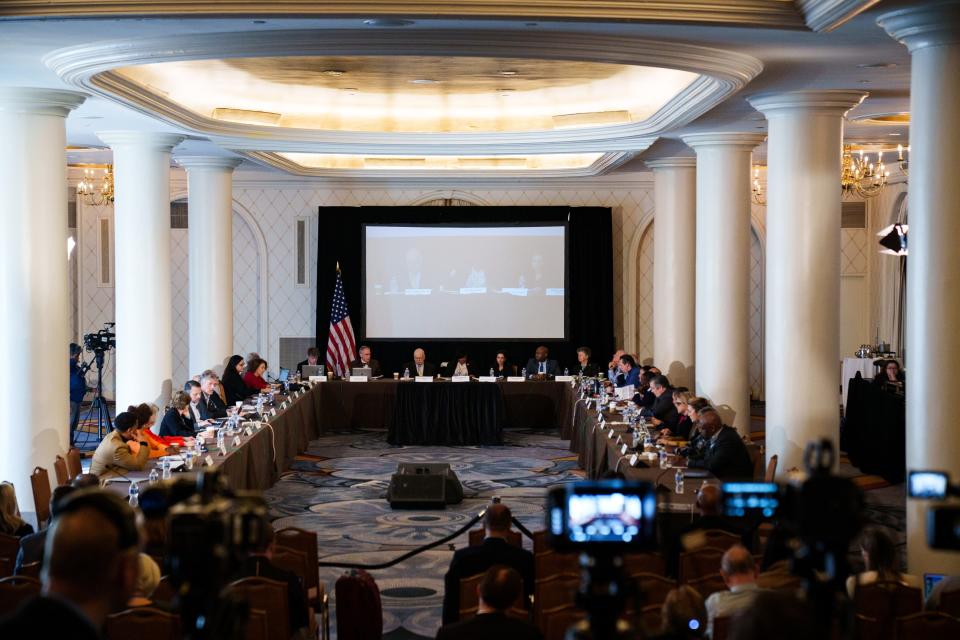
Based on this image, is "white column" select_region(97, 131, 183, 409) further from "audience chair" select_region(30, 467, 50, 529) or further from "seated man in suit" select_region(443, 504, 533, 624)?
"seated man in suit" select_region(443, 504, 533, 624)

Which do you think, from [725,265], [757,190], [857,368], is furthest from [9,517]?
[757,190]

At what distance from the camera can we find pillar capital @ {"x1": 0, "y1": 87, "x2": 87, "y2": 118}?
31.8 ft

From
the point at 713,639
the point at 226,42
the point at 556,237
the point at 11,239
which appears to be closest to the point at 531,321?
the point at 556,237

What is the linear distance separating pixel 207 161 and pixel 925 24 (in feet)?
34.2

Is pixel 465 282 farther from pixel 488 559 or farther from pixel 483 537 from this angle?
pixel 488 559

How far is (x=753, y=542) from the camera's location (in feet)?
24.9

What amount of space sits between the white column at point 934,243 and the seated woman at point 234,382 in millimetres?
9097

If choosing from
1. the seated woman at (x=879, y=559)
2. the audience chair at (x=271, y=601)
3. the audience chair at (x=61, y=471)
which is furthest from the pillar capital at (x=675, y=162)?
the audience chair at (x=271, y=601)

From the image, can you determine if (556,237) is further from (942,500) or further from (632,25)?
(942,500)

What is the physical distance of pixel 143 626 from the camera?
4961mm

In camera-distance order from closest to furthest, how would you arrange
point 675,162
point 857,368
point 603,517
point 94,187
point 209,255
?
point 603,517
point 209,255
point 675,162
point 857,368
point 94,187

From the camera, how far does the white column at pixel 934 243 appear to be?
7.20 metres

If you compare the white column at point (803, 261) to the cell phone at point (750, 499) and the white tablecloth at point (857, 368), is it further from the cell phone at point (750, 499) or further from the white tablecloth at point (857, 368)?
the cell phone at point (750, 499)

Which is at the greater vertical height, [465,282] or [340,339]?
[465,282]
